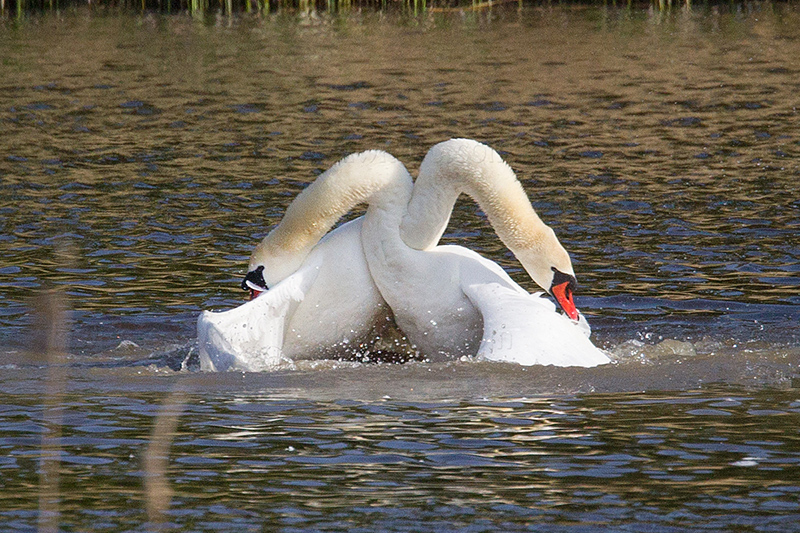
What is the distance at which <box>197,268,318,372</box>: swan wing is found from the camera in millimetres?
7598

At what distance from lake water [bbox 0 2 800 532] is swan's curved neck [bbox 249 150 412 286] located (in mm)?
691

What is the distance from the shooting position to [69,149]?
16203 mm

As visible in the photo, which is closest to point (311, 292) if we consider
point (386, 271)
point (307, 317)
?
point (307, 317)

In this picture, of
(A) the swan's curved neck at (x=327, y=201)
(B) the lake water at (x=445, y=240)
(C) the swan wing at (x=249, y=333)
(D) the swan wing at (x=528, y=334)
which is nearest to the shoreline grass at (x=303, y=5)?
(B) the lake water at (x=445, y=240)

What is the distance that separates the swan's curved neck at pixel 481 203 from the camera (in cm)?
798

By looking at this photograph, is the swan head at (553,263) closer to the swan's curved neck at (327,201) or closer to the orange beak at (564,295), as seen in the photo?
the orange beak at (564,295)

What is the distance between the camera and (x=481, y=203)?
8.26 m

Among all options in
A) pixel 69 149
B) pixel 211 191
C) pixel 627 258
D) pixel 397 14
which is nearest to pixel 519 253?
pixel 627 258

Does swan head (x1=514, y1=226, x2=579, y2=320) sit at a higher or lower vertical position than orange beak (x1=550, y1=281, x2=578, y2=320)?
higher

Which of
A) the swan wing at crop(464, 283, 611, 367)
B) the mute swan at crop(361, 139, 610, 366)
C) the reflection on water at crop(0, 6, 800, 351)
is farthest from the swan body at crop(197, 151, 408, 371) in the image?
the reflection on water at crop(0, 6, 800, 351)

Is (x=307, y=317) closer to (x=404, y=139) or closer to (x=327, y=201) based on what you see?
(x=327, y=201)

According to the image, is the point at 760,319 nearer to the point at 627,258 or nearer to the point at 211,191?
the point at 627,258

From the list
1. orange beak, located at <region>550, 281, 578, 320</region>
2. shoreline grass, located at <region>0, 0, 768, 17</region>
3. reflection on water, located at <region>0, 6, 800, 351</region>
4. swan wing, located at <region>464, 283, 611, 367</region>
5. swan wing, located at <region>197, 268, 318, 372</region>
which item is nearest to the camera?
swan wing, located at <region>464, 283, 611, 367</region>

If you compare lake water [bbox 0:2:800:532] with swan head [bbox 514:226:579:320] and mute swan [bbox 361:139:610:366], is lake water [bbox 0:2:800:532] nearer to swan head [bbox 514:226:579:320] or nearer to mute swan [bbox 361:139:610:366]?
mute swan [bbox 361:139:610:366]
